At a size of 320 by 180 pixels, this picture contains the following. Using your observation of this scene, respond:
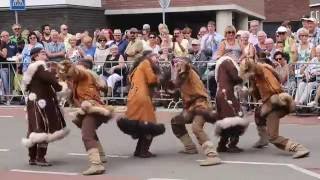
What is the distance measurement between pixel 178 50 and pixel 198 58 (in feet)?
2.77

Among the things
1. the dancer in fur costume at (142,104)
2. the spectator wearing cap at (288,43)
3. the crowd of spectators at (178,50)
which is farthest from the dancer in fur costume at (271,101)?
the spectator wearing cap at (288,43)

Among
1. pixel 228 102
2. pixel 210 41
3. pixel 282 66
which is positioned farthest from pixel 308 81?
pixel 228 102

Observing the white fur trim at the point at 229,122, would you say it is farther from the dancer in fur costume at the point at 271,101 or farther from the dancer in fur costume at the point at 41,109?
the dancer in fur costume at the point at 41,109

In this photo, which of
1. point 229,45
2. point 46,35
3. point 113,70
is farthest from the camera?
point 46,35

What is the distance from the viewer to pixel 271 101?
9.65m

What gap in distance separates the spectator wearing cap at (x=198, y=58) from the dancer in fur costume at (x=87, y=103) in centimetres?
494

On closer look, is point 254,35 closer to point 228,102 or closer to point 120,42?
point 120,42

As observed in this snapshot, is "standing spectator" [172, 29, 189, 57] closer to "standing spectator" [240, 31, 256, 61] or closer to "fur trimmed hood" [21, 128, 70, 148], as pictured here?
"standing spectator" [240, 31, 256, 61]

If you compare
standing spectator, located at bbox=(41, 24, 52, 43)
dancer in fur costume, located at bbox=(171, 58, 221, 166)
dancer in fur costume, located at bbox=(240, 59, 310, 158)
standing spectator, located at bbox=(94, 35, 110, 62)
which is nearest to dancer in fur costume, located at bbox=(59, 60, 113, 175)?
dancer in fur costume, located at bbox=(171, 58, 221, 166)

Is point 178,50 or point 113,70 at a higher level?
point 178,50

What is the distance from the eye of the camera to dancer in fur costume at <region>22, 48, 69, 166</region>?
939 centimetres

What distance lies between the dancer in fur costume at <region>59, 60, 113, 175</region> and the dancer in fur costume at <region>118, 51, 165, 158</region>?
1.21 ft

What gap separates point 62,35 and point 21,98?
1979 millimetres

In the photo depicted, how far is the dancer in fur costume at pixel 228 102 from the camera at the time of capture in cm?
968
